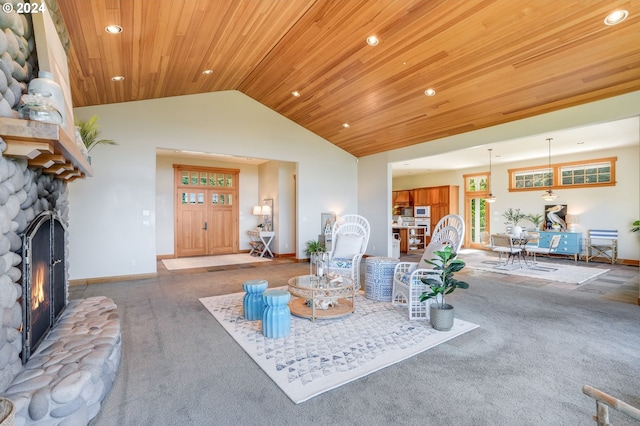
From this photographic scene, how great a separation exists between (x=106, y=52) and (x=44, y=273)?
2871 millimetres

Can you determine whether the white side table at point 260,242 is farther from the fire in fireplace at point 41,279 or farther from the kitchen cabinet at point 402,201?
the kitchen cabinet at point 402,201

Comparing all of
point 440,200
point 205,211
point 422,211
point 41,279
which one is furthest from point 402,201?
point 41,279

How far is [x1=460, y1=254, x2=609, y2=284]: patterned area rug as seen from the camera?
6.27 meters

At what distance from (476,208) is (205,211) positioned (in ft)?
31.6

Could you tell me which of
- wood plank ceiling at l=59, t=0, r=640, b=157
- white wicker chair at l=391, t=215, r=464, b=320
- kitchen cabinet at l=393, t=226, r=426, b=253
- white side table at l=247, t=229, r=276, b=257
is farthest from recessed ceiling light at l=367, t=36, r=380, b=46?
kitchen cabinet at l=393, t=226, r=426, b=253

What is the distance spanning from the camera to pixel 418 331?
338cm

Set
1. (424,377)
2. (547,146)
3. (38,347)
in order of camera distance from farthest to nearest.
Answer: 1. (547,146)
2. (424,377)
3. (38,347)

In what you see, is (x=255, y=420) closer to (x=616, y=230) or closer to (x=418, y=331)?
(x=418, y=331)

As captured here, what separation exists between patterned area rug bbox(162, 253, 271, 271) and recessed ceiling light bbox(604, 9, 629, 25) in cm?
759

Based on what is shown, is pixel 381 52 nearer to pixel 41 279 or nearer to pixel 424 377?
pixel 424 377

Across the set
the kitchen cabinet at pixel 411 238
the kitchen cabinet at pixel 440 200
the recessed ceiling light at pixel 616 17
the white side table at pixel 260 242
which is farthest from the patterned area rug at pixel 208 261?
the recessed ceiling light at pixel 616 17

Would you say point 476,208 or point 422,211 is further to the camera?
point 422,211

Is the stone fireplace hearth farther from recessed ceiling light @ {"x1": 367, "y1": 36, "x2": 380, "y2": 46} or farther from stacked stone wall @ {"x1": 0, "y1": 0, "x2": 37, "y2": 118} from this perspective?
recessed ceiling light @ {"x1": 367, "y1": 36, "x2": 380, "y2": 46}

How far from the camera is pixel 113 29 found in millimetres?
3412
